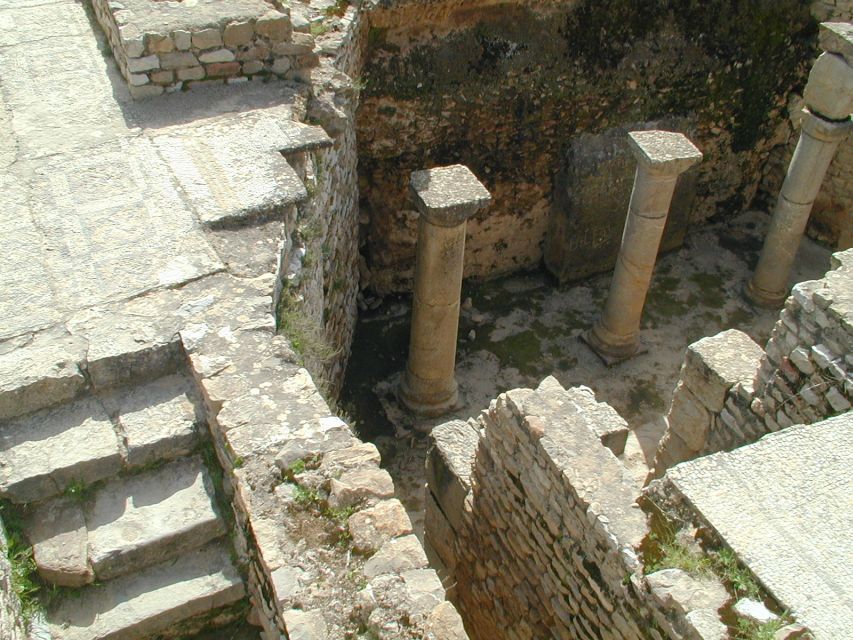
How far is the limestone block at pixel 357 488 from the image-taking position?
13.8ft

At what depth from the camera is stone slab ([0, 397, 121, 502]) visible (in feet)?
14.3

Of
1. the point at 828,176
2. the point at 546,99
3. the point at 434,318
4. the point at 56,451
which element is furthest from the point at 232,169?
the point at 828,176

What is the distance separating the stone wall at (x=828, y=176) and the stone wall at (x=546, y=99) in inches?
9.9

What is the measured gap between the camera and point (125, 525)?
14.4 ft

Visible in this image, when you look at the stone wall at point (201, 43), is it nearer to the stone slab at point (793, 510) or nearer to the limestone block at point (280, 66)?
the limestone block at point (280, 66)

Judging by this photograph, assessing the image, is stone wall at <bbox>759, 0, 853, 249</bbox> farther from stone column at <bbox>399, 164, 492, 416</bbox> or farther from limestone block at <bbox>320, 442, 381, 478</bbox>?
limestone block at <bbox>320, 442, 381, 478</bbox>

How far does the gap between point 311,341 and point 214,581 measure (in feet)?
5.92

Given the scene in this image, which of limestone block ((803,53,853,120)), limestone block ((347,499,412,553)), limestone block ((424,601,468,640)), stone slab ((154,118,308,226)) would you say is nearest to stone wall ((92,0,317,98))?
stone slab ((154,118,308,226))

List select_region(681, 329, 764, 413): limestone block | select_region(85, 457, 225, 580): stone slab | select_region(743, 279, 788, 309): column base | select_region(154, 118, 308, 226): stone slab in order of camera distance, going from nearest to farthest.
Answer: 1. select_region(85, 457, 225, 580): stone slab
2. select_region(154, 118, 308, 226): stone slab
3. select_region(681, 329, 764, 413): limestone block
4. select_region(743, 279, 788, 309): column base

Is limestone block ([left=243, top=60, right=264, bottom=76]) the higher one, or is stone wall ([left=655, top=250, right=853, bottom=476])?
limestone block ([left=243, top=60, right=264, bottom=76])

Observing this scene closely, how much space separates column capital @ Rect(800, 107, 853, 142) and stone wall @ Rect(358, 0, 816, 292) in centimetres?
168

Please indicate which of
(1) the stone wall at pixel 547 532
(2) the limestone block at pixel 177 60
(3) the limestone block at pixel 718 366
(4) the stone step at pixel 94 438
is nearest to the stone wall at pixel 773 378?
(3) the limestone block at pixel 718 366

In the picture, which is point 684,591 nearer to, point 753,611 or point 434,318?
point 753,611

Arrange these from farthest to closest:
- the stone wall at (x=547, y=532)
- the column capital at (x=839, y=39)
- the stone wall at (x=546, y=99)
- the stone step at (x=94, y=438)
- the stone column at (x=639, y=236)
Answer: the stone wall at (x=546, y=99) → the column capital at (x=839, y=39) → the stone column at (x=639, y=236) → the stone wall at (x=547, y=532) → the stone step at (x=94, y=438)
